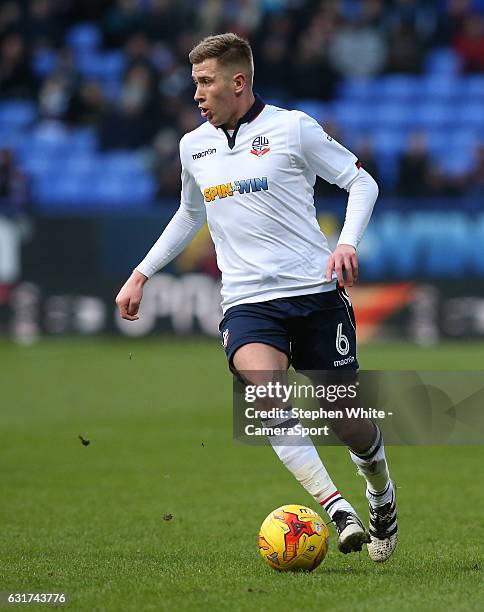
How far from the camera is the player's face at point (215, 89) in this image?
18.9ft

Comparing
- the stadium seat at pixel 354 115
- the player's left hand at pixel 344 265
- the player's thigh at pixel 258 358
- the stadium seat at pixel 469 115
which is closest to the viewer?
the player's left hand at pixel 344 265

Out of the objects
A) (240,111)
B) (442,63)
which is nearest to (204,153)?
(240,111)

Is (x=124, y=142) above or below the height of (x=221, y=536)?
above

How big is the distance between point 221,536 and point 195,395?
22.9ft

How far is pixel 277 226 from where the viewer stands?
578cm

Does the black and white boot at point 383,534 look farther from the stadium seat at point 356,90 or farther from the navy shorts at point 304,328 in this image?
the stadium seat at point 356,90

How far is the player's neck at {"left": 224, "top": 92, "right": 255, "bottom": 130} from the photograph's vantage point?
5.84 metres

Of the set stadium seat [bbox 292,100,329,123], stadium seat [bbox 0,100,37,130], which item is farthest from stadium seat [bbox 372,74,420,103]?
stadium seat [bbox 0,100,37,130]

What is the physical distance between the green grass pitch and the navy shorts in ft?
3.08

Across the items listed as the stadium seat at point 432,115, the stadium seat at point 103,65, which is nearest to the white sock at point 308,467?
the stadium seat at point 432,115

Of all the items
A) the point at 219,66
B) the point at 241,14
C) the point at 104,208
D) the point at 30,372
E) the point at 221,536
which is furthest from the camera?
the point at 241,14

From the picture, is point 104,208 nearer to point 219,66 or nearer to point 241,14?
point 241,14

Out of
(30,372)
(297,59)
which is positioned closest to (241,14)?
(297,59)

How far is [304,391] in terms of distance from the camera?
5789mm
